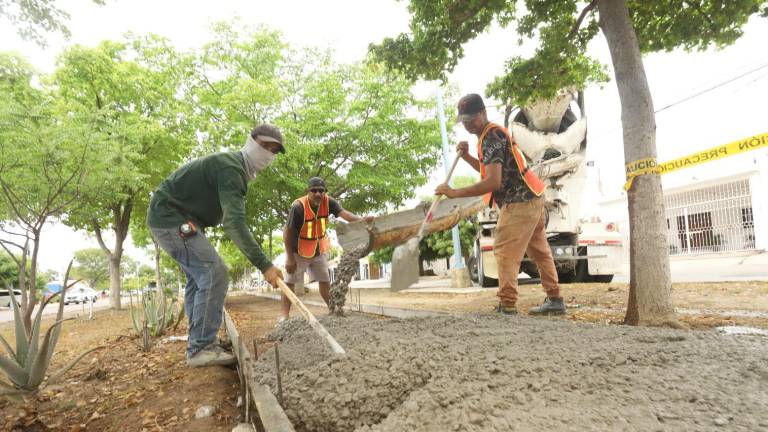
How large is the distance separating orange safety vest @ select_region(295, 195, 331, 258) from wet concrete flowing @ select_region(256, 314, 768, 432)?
2.12 metres

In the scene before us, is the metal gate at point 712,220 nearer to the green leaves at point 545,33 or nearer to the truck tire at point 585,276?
the truck tire at point 585,276

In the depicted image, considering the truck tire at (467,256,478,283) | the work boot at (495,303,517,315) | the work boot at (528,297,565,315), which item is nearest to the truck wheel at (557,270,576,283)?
the truck tire at (467,256,478,283)

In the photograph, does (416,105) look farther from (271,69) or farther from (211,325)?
(211,325)

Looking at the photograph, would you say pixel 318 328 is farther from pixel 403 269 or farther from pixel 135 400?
pixel 403 269

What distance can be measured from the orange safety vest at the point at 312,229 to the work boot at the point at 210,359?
181cm

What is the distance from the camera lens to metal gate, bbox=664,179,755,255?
1473 centimetres

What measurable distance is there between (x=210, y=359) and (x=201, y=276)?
1.97 ft

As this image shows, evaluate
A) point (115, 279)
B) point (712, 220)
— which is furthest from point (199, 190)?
point (712, 220)

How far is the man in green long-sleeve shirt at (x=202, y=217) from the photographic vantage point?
2.94m

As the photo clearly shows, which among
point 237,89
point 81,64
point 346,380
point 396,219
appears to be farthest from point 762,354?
point 81,64

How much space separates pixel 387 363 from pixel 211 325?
1.60 meters

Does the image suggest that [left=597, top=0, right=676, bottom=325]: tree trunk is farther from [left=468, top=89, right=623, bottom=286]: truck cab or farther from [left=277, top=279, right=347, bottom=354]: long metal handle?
[left=468, top=89, right=623, bottom=286]: truck cab

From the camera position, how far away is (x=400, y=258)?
6.57 m

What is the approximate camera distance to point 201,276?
9.87 ft
